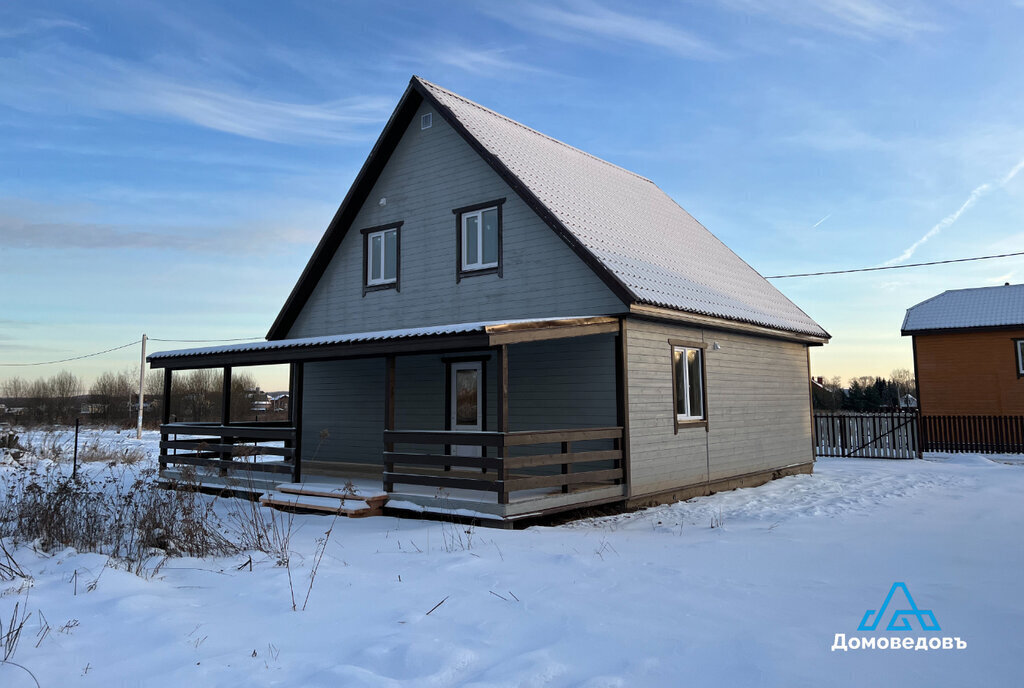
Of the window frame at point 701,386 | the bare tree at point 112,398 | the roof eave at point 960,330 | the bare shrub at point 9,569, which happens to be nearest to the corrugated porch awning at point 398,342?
the window frame at point 701,386

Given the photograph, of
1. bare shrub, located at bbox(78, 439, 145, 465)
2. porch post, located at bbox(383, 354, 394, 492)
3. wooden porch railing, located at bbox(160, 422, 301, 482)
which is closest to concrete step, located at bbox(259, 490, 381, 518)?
porch post, located at bbox(383, 354, 394, 492)

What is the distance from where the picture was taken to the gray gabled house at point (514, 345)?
424 inches

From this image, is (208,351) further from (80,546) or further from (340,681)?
(340,681)

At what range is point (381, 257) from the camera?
15383 millimetres

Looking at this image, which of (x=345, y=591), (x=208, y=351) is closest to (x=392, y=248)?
(x=208, y=351)

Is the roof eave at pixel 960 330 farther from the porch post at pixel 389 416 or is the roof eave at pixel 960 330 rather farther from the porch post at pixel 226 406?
the porch post at pixel 226 406

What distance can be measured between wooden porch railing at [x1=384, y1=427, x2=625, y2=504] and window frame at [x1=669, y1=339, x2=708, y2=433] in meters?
1.81

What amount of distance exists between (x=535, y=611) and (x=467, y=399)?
324 inches

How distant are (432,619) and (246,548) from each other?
3.19 metres

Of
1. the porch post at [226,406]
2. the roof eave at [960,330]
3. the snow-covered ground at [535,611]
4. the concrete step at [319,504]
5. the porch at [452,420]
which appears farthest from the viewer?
the roof eave at [960,330]

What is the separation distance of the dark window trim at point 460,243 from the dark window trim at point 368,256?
1597 millimetres

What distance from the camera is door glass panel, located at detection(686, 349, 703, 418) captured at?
43.4 feet

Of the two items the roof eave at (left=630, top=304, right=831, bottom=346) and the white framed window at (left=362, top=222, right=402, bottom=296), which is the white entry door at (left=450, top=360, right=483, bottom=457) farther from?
the roof eave at (left=630, top=304, right=831, bottom=346)

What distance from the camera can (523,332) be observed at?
31.6 feet
